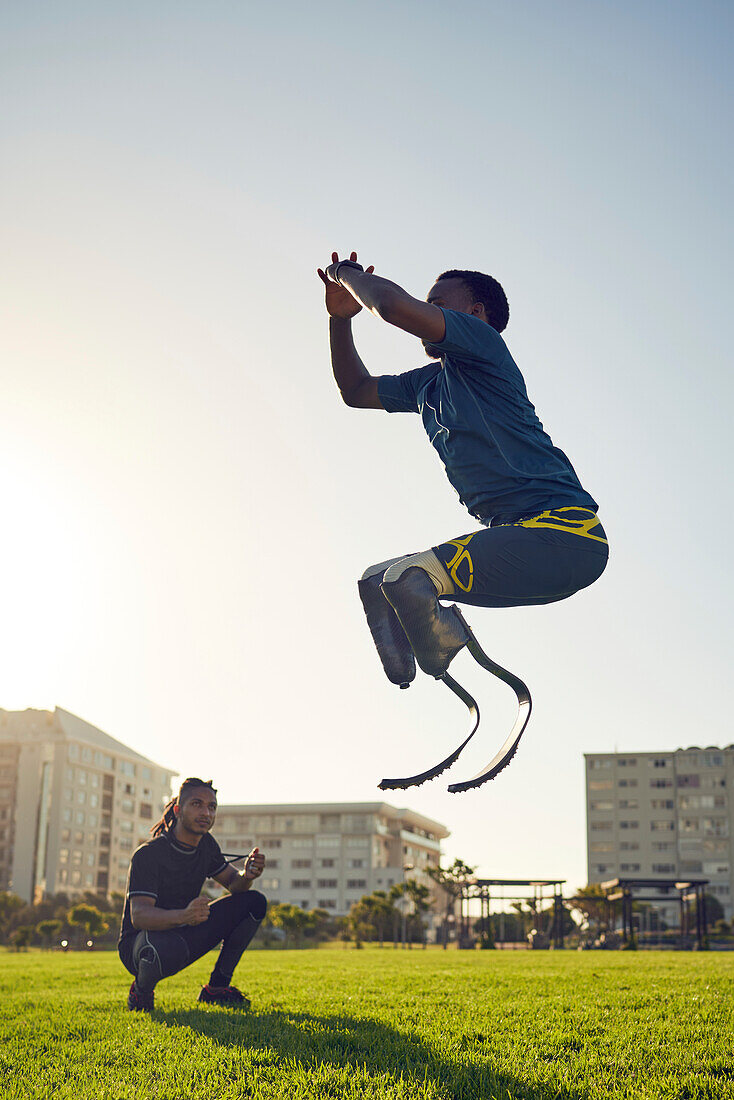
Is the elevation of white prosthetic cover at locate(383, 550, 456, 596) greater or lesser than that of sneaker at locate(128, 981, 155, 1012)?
greater

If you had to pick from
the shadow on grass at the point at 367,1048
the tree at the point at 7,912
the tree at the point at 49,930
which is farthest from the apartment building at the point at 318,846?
the shadow on grass at the point at 367,1048

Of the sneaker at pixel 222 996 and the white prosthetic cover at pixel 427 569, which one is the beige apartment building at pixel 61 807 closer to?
the sneaker at pixel 222 996

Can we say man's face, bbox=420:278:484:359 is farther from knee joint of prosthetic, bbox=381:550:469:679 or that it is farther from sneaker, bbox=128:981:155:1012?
sneaker, bbox=128:981:155:1012

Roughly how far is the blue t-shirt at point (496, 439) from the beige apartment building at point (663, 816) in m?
124

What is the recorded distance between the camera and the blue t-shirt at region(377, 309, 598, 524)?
402cm

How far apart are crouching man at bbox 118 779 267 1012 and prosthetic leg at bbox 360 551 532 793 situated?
3783mm

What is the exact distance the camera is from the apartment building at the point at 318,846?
388 ft

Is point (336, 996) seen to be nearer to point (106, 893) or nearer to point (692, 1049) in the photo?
point (692, 1049)

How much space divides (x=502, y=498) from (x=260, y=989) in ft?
23.7

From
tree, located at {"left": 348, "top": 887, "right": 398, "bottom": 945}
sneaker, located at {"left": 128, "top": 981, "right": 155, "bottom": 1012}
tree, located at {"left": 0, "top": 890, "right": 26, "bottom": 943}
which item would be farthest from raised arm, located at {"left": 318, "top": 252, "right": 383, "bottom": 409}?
tree, located at {"left": 0, "top": 890, "right": 26, "bottom": 943}

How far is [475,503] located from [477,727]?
3.66 ft

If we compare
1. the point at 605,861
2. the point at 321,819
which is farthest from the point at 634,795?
the point at 321,819

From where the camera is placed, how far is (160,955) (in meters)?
7.35

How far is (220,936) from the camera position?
787cm
